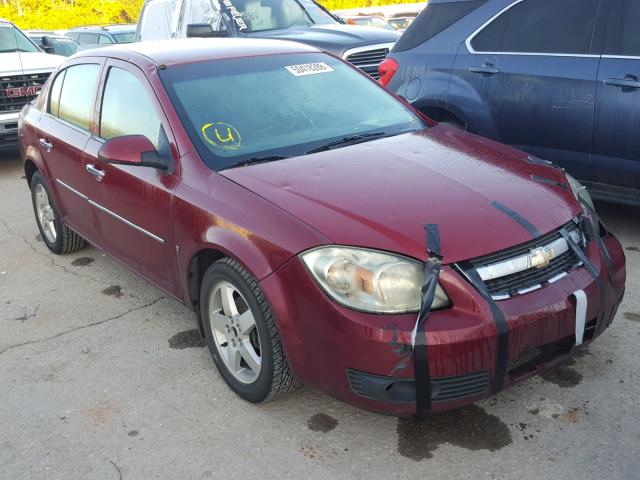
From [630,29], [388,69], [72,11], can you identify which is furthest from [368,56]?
[72,11]

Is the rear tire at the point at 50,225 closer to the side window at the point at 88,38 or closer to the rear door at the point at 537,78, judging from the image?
the rear door at the point at 537,78

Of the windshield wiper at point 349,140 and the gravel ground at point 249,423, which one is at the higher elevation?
the windshield wiper at point 349,140

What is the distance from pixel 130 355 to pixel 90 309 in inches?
30.9

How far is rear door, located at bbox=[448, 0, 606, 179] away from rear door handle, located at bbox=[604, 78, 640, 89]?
0.11m

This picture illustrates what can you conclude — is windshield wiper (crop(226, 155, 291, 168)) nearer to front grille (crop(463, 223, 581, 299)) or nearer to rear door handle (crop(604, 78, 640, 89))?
front grille (crop(463, 223, 581, 299))

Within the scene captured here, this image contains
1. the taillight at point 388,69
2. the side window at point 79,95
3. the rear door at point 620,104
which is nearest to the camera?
the side window at point 79,95

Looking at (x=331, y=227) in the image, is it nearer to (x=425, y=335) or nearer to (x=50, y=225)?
(x=425, y=335)

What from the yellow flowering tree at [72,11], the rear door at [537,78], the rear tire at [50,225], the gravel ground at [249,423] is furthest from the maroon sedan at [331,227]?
the yellow flowering tree at [72,11]

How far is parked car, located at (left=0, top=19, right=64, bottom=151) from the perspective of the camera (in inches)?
341

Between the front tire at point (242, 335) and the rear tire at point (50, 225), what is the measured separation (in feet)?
7.51

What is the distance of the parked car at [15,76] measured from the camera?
866cm

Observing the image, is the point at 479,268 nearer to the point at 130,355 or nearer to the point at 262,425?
the point at 262,425

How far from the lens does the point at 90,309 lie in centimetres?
439

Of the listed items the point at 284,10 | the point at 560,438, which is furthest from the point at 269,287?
the point at 284,10
